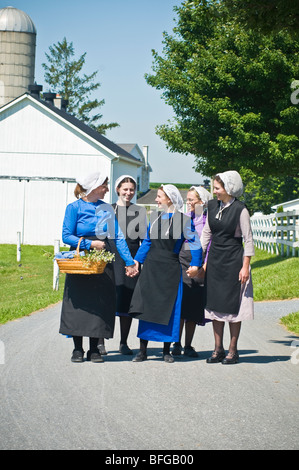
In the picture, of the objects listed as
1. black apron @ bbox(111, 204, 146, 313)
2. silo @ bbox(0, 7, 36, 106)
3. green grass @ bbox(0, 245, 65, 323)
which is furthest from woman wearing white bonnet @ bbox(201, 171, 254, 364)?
silo @ bbox(0, 7, 36, 106)

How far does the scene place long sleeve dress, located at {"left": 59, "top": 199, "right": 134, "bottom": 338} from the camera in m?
7.68

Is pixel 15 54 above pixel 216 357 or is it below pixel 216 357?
above

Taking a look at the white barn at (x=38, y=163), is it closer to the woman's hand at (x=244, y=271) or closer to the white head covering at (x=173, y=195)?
the white head covering at (x=173, y=195)

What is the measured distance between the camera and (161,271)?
7.89m

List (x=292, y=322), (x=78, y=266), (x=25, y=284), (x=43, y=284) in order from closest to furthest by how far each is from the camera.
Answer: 1. (x=78, y=266)
2. (x=292, y=322)
3. (x=43, y=284)
4. (x=25, y=284)

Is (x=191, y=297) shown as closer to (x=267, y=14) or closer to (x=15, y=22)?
(x=267, y=14)

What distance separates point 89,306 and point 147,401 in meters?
1.99

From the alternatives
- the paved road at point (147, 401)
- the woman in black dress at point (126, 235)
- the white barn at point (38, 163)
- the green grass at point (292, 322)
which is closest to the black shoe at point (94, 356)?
the paved road at point (147, 401)

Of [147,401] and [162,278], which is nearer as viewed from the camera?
[147,401]

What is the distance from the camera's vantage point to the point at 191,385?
6.56 m

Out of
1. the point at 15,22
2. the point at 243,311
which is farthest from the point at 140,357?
the point at 15,22

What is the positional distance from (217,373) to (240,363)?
0.67m
